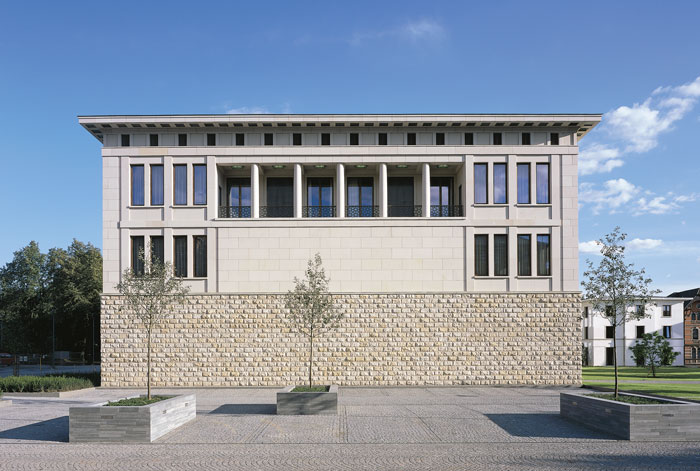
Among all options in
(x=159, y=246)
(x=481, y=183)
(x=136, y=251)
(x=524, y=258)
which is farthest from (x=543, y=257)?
(x=136, y=251)

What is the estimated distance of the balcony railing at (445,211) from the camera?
3136cm

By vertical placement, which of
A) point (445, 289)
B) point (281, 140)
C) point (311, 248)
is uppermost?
point (281, 140)

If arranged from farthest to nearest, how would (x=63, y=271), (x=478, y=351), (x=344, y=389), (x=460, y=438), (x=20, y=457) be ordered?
(x=63, y=271)
(x=478, y=351)
(x=344, y=389)
(x=460, y=438)
(x=20, y=457)

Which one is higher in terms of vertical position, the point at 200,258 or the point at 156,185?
the point at 156,185

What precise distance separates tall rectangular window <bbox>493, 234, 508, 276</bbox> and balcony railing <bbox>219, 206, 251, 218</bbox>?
13.7 m

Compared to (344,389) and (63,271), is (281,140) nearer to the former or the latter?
(344,389)

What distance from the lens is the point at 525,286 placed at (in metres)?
29.6

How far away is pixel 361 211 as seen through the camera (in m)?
32.1

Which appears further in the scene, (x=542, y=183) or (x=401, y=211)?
(x=401, y=211)

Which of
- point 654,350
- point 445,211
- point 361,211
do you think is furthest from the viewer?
point 654,350

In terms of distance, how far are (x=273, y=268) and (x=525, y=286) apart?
13.4m

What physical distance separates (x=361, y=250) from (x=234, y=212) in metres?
7.82

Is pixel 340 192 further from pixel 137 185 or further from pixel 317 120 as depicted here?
pixel 137 185

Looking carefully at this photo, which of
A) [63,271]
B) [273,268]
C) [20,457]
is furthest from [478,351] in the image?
[63,271]
